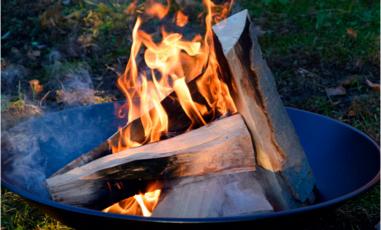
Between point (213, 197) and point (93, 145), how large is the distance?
0.66m

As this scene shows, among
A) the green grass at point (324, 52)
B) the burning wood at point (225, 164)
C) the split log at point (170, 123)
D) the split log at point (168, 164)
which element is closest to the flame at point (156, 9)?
the green grass at point (324, 52)

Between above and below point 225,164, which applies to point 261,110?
above

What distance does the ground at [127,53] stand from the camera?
3447mm

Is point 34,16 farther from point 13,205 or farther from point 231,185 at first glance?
point 231,185

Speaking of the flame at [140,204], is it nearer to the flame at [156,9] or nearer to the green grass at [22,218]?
the green grass at [22,218]

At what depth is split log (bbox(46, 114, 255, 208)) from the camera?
1.82 m

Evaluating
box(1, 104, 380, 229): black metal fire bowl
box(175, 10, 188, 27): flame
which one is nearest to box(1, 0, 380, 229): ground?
box(175, 10, 188, 27): flame

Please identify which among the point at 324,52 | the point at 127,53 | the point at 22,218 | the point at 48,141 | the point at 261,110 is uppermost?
the point at 261,110

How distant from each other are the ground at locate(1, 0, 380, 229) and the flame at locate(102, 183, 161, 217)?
2.80 feet

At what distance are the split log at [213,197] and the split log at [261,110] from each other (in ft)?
0.23

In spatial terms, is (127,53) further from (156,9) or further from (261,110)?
(261,110)

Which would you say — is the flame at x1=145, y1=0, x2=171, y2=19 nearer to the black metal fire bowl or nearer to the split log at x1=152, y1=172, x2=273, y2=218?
the black metal fire bowl

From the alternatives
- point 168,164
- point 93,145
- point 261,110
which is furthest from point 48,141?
point 261,110

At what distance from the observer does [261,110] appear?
6.10 feet
